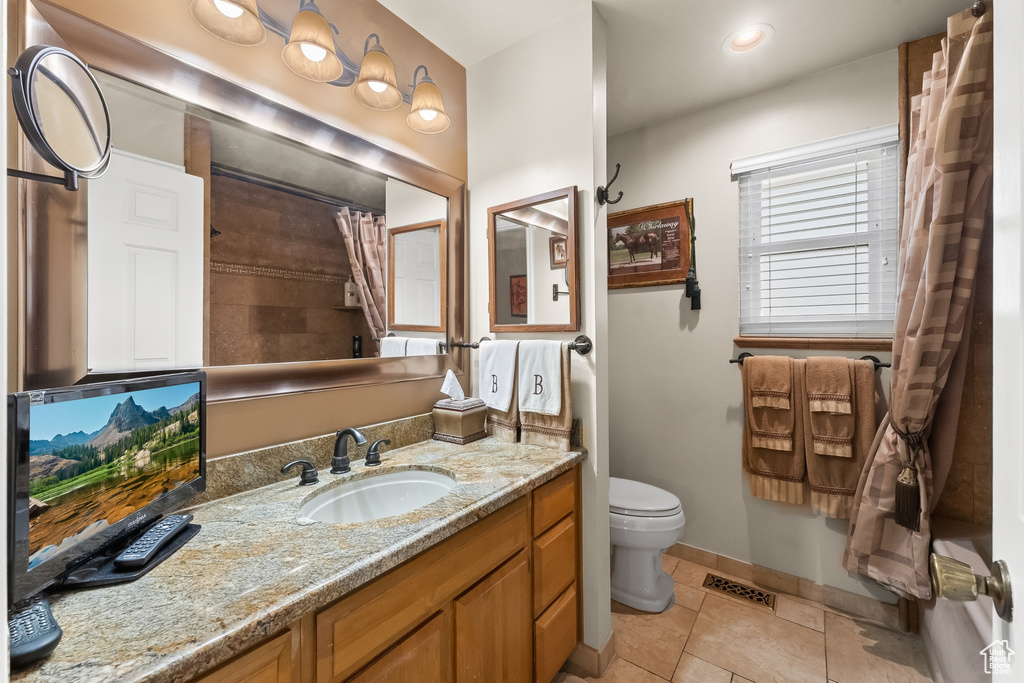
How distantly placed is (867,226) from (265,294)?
244cm

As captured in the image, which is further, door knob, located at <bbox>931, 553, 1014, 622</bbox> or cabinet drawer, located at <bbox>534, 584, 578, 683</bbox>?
cabinet drawer, located at <bbox>534, 584, 578, 683</bbox>

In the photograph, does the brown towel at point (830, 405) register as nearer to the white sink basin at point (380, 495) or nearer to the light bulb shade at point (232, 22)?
the white sink basin at point (380, 495)

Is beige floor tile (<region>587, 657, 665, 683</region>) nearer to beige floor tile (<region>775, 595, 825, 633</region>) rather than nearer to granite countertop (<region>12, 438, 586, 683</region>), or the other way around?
beige floor tile (<region>775, 595, 825, 633</region>)

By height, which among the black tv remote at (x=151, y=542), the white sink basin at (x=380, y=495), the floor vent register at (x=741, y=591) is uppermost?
the black tv remote at (x=151, y=542)

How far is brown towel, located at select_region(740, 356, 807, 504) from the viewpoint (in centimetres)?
200

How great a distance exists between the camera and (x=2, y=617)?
0.37 meters

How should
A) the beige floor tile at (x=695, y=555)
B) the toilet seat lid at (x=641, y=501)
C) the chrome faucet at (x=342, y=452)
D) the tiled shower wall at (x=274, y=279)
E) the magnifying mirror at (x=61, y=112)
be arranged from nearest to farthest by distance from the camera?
the magnifying mirror at (x=61, y=112) < the tiled shower wall at (x=274, y=279) < the chrome faucet at (x=342, y=452) < the toilet seat lid at (x=641, y=501) < the beige floor tile at (x=695, y=555)

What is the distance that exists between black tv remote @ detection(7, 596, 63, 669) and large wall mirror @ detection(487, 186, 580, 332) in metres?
1.45

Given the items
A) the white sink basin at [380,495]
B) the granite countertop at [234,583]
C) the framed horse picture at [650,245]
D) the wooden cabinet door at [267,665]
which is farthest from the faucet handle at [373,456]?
the framed horse picture at [650,245]

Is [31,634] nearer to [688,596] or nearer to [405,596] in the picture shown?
[405,596]

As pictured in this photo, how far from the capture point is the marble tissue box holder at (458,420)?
Answer: 1734 millimetres

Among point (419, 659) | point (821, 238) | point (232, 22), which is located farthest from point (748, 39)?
point (419, 659)

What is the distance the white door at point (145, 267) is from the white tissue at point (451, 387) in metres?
0.87

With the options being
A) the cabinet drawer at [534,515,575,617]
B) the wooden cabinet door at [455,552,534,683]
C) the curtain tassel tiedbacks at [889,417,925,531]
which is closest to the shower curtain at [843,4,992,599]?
the curtain tassel tiedbacks at [889,417,925,531]
